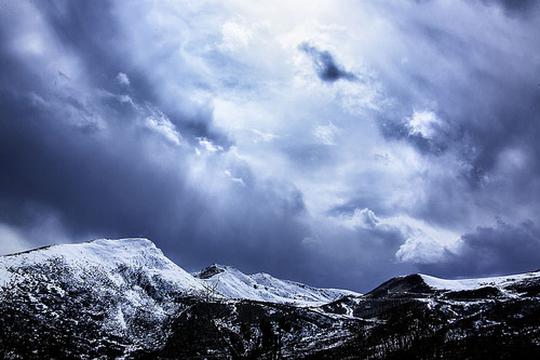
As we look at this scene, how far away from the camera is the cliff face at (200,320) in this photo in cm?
7981

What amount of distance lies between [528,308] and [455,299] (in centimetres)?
2991

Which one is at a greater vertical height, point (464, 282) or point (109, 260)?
point (109, 260)

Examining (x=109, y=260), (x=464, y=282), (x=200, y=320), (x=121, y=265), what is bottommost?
(x=200, y=320)

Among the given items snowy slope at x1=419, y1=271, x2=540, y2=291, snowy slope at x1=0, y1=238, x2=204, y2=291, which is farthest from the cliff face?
snowy slope at x1=419, y1=271, x2=540, y2=291

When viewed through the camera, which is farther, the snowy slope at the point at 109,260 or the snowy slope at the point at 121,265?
the snowy slope at the point at 121,265

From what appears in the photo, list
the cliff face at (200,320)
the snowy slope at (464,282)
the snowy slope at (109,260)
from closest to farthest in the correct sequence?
the cliff face at (200,320), the snowy slope at (109,260), the snowy slope at (464,282)

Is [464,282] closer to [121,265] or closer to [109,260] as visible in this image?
[121,265]

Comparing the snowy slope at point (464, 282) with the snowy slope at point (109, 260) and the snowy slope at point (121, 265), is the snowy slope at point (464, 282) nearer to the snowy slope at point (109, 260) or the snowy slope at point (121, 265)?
the snowy slope at point (121, 265)

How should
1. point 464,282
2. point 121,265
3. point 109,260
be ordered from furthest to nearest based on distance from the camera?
point 464,282 < point 109,260 < point 121,265

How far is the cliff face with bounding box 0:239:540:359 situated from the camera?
79.8 meters

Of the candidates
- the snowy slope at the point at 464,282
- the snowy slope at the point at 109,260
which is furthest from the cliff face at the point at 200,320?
the snowy slope at the point at 464,282

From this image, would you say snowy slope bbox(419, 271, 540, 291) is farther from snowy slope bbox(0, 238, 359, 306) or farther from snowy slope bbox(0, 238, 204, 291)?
snowy slope bbox(0, 238, 204, 291)

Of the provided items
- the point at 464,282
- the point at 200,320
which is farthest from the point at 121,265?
the point at 464,282

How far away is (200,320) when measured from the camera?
10719 cm
